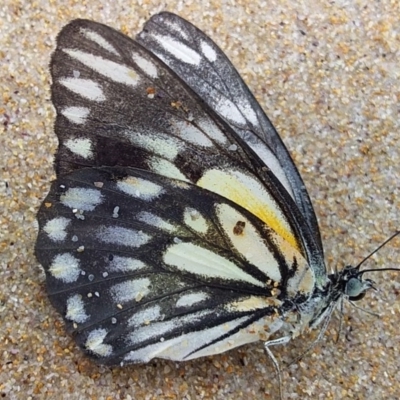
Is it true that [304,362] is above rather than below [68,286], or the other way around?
above

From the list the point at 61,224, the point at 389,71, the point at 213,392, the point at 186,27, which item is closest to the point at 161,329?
the point at 213,392

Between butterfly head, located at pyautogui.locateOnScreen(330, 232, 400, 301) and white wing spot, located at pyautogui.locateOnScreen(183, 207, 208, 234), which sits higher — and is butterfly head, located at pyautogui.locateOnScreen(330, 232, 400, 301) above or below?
above

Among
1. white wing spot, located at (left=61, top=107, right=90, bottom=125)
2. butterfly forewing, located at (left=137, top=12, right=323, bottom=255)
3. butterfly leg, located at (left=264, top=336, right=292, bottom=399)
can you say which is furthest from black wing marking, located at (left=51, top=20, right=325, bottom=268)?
butterfly leg, located at (left=264, top=336, right=292, bottom=399)

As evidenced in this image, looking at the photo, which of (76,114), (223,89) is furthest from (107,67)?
(223,89)

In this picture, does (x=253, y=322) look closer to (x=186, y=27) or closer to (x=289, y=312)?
(x=289, y=312)

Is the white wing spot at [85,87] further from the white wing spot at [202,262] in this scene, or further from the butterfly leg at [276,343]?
the butterfly leg at [276,343]

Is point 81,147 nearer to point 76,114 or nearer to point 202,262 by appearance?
point 76,114

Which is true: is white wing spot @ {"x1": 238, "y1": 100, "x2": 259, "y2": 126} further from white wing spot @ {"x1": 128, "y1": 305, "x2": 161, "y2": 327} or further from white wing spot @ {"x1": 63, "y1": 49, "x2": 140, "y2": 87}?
white wing spot @ {"x1": 128, "y1": 305, "x2": 161, "y2": 327}

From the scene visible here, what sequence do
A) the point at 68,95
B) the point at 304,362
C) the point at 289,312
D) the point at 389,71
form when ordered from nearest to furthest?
1. the point at 68,95
2. the point at 289,312
3. the point at 304,362
4. the point at 389,71
